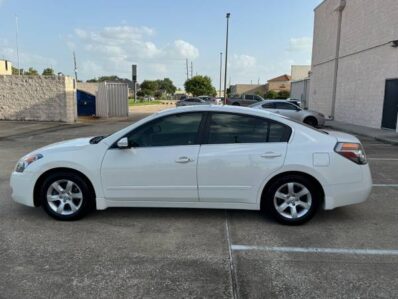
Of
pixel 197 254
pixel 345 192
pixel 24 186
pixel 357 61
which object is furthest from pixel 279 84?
pixel 197 254

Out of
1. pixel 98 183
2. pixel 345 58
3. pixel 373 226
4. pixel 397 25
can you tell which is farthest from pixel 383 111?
pixel 98 183

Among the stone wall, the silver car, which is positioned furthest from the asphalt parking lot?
the stone wall

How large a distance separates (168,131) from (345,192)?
234 cm

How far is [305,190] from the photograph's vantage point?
4.67 meters

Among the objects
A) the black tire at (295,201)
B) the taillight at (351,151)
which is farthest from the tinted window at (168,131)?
the taillight at (351,151)

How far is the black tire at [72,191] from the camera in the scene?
4.79 m

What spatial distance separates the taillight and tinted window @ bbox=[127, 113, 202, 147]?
70.3 inches

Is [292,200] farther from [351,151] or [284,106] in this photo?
[284,106]

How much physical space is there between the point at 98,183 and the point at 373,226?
355 cm

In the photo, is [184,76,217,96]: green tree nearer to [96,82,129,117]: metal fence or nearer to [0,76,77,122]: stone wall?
[96,82,129,117]: metal fence

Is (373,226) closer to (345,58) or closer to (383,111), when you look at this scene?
(383,111)

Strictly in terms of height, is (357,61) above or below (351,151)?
above

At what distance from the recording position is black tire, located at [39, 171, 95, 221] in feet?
15.7

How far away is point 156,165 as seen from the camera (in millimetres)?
4688
